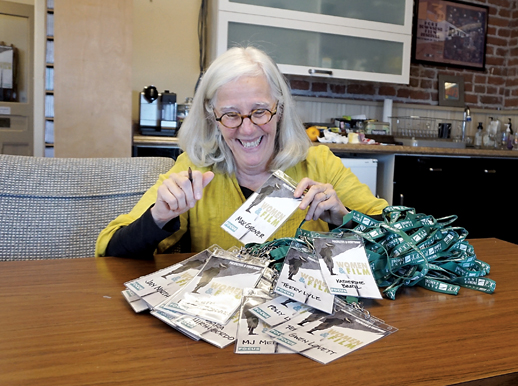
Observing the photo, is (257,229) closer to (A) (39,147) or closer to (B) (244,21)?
(B) (244,21)

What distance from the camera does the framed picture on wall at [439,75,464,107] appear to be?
4062 millimetres

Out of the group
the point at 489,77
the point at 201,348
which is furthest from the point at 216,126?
the point at 489,77

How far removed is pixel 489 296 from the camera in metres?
0.88

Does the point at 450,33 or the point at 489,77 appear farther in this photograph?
the point at 489,77

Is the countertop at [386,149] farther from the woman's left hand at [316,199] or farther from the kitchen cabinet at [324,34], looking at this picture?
the woman's left hand at [316,199]

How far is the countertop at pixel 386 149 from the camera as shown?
9.28ft

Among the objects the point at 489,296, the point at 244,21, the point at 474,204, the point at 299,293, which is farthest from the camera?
the point at 474,204

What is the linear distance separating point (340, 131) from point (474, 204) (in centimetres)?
117

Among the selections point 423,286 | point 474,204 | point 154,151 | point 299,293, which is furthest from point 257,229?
point 474,204

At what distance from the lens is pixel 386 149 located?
10.4ft

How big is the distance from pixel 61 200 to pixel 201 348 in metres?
0.93

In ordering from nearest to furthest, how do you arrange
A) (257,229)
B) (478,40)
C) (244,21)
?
(257,229) < (244,21) < (478,40)

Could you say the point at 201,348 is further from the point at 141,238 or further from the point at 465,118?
the point at 465,118

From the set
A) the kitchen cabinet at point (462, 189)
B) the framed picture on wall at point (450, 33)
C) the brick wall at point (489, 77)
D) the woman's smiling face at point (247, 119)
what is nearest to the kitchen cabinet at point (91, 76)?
the woman's smiling face at point (247, 119)
